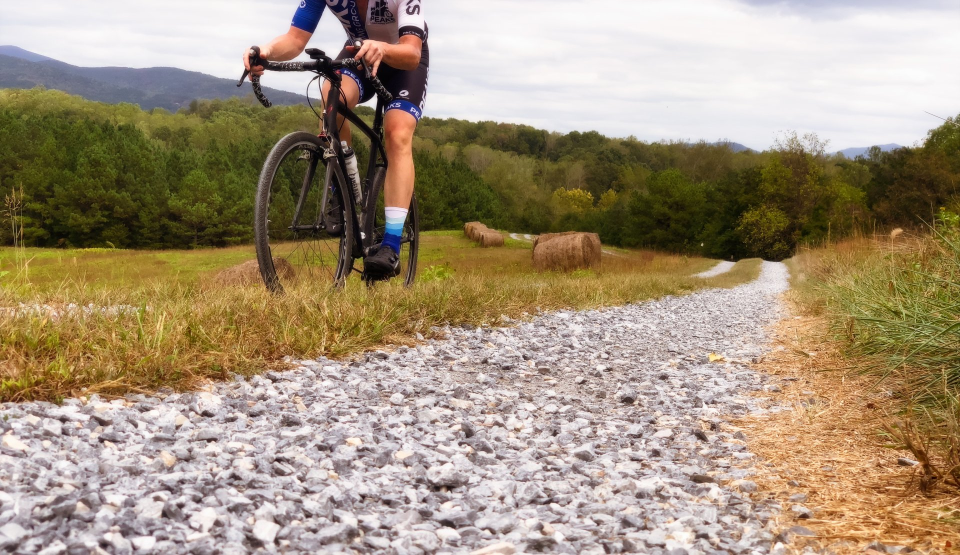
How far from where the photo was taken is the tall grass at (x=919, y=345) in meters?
2.23

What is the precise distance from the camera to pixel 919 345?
3211 mm

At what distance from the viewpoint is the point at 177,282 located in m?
4.75

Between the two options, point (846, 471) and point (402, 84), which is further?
point (402, 84)

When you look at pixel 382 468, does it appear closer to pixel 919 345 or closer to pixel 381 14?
pixel 919 345

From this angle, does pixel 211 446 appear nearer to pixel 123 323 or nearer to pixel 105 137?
pixel 123 323

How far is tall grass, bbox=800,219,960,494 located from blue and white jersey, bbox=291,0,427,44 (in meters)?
3.63

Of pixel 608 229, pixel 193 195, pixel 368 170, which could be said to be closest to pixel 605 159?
pixel 608 229

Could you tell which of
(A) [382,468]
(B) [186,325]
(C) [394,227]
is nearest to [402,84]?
(C) [394,227]

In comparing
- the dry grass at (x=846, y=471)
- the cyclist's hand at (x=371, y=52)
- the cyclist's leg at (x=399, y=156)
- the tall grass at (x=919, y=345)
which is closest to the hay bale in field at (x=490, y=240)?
the tall grass at (x=919, y=345)

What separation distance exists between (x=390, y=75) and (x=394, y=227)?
1193mm

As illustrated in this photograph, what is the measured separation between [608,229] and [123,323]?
233 feet

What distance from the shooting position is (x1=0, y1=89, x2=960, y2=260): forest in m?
47.7

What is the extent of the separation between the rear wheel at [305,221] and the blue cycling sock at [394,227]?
0.38m

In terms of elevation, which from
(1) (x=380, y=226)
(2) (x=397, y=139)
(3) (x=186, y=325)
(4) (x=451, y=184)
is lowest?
(3) (x=186, y=325)
